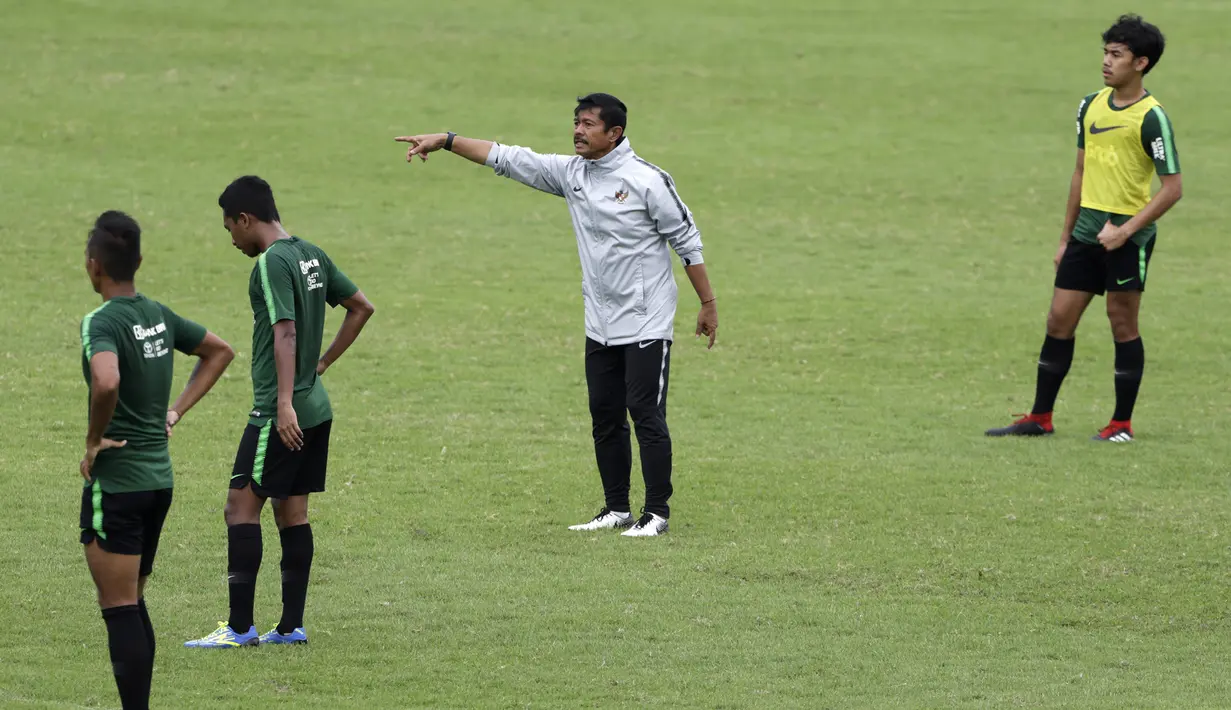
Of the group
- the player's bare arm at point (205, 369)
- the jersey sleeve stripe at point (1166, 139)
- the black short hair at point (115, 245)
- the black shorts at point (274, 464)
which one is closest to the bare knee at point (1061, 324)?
the jersey sleeve stripe at point (1166, 139)

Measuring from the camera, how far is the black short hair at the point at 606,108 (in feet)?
28.5

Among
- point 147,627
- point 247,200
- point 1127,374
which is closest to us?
point 147,627

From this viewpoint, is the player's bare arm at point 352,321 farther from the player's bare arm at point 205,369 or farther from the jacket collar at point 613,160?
the jacket collar at point 613,160

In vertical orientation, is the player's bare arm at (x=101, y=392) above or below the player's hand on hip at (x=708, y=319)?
above

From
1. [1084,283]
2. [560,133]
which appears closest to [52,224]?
[560,133]

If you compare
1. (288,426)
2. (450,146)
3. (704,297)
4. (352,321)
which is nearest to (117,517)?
(288,426)

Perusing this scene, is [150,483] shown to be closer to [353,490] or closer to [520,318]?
[353,490]

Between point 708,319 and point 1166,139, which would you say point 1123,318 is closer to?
point 1166,139

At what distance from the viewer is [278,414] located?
22.1ft

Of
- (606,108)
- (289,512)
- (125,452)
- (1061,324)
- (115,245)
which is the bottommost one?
(289,512)

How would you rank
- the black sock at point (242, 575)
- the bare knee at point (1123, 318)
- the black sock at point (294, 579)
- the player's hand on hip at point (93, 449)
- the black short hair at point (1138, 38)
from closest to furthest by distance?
the player's hand on hip at point (93, 449)
the black sock at point (242, 575)
the black sock at point (294, 579)
the black short hair at point (1138, 38)
the bare knee at point (1123, 318)

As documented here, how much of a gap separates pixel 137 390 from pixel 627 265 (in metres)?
3.77

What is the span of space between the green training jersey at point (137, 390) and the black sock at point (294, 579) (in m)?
1.19

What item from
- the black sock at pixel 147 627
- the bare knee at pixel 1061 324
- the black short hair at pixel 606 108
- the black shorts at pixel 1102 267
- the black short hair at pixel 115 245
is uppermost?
the black short hair at pixel 606 108
